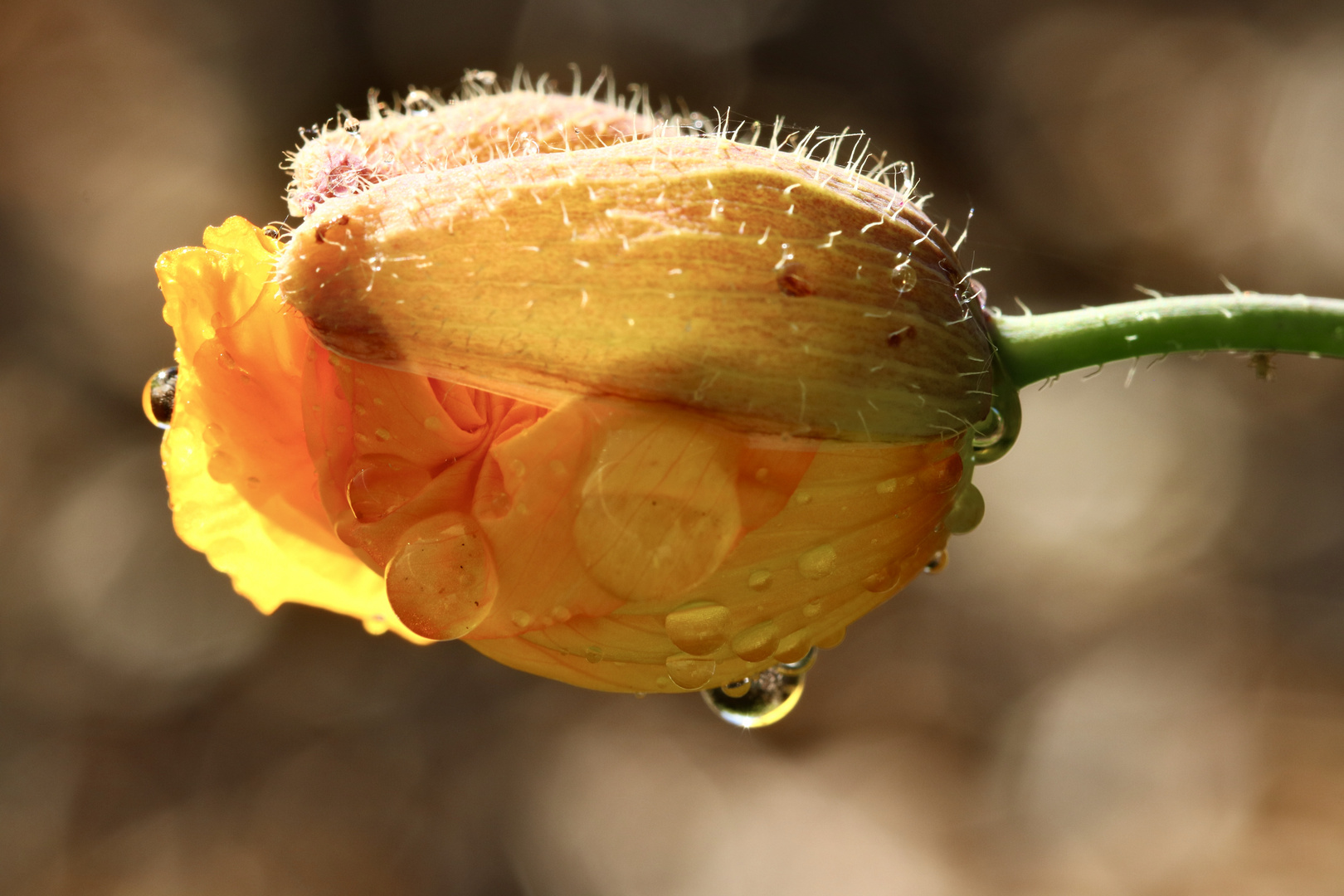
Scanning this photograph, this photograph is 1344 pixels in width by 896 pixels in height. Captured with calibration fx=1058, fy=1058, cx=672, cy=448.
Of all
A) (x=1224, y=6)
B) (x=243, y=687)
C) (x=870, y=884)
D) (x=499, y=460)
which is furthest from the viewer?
(x=1224, y=6)

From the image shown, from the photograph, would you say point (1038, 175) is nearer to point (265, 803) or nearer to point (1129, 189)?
point (1129, 189)

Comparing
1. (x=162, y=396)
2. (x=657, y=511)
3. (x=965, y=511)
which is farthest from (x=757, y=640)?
(x=162, y=396)

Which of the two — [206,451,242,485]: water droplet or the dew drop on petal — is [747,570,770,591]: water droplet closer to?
the dew drop on petal

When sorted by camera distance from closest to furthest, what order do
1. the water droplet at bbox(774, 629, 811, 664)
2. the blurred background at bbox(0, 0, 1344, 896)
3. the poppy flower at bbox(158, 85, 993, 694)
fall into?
the poppy flower at bbox(158, 85, 993, 694)
the water droplet at bbox(774, 629, 811, 664)
the blurred background at bbox(0, 0, 1344, 896)

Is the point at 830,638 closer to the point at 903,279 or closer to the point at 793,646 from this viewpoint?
the point at 793,646

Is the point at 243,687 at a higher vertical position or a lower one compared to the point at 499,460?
lower

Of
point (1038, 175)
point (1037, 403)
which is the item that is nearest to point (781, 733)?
point (1037, 403)

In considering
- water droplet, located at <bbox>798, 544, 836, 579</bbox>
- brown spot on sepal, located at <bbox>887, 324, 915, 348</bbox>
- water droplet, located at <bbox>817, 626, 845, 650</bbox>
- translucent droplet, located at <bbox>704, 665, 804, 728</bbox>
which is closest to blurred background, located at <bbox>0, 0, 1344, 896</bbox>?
translucent droplet, located at <bbox>704, 665, 804, 728</bbox>
